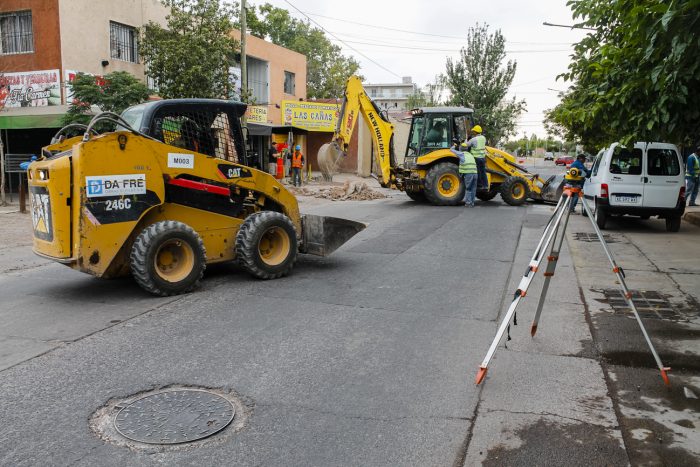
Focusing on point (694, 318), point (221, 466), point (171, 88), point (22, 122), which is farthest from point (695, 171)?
point (22, 122)

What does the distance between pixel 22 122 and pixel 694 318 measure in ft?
61.1

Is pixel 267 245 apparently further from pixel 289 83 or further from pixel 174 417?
pixel 289 83

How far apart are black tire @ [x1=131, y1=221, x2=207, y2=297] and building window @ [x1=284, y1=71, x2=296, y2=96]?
94.0 ft

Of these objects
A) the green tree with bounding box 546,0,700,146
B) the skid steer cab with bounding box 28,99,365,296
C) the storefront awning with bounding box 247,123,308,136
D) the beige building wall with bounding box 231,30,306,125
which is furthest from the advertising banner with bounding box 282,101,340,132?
the skid steer cab with bounding box 28,99,365,296

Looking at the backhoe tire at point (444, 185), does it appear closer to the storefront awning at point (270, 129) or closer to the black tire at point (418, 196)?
the black tire at point (418, 196)

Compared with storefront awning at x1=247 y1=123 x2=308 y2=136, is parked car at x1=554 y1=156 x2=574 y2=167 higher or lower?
lower

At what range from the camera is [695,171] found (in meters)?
18.2

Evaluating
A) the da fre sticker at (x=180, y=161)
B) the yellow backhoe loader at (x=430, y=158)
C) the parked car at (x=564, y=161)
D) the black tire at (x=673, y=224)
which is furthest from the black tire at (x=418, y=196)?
the da fre sticker at (x=180, y=161)

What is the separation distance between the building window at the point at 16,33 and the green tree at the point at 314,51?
3840cm

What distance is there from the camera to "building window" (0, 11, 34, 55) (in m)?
18.6

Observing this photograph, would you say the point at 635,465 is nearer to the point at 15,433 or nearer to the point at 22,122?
the point at 15,433

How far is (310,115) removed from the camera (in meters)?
33.2

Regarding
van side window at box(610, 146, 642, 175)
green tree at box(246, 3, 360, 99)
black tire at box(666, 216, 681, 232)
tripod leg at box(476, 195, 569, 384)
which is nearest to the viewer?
tripod leg at box(476, 195, 569, 384)

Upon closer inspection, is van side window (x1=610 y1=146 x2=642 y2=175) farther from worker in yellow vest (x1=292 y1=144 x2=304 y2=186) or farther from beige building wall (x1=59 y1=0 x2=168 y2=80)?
beige building wall (x1=59 y1=0 x2=168 y2=80)
